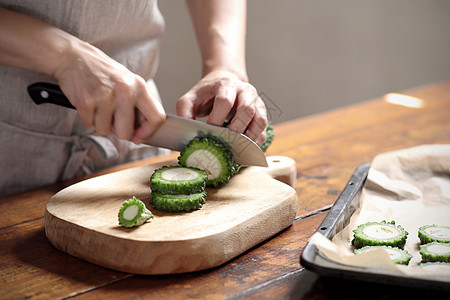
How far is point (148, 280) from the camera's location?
1436 mm

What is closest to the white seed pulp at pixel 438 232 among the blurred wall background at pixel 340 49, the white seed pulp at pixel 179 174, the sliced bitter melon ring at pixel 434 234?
the sliced bitter melon ring at pixel 434 234

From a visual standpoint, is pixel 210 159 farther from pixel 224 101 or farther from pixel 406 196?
pixel 406 196

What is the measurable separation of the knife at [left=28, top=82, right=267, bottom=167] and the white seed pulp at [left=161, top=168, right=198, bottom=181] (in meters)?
0.15

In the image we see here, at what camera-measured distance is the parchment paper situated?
1524 millimetres

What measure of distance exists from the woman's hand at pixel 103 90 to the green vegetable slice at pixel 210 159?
15 cm

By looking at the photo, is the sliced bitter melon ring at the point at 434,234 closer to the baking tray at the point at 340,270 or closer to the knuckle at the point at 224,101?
the baking tray at the point at 340,270

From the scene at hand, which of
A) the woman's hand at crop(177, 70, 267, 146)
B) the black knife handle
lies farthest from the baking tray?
the black knife handle

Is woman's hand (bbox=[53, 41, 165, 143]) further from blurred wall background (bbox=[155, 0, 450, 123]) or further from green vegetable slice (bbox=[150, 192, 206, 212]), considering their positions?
blurred wall background (bbox=[155, 0, 450, 123])

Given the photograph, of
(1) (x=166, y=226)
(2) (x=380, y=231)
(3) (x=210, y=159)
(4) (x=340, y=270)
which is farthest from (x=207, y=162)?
(4) (x=340, y=270)

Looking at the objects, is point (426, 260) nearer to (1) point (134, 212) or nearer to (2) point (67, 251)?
(1) point (134, 212)

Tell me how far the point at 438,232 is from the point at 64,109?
1.41 metres

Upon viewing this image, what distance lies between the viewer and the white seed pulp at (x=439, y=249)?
1.42m

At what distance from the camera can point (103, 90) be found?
1.77 m

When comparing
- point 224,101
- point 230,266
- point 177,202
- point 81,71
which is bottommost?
point 230,266
